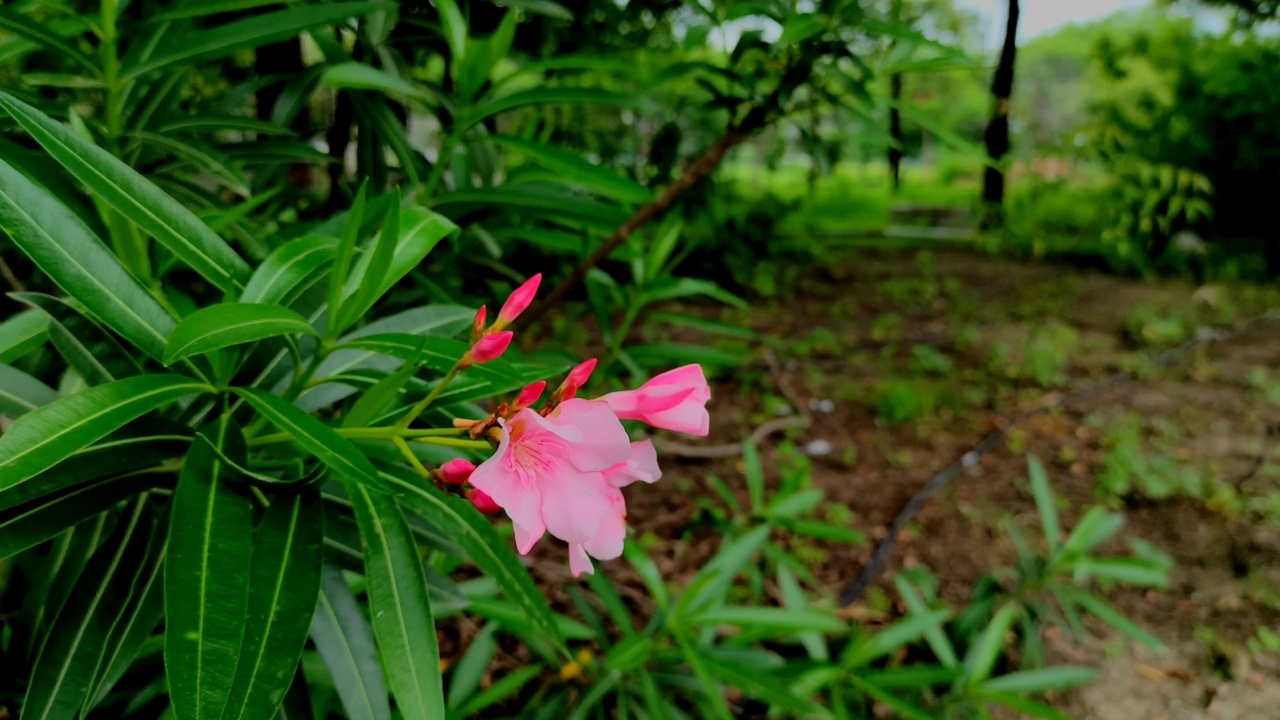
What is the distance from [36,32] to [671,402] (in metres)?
0.74

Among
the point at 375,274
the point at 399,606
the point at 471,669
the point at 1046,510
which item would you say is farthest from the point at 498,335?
the point at 1046,510

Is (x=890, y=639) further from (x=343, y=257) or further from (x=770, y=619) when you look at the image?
(x=343, y=257)

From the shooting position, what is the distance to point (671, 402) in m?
0.49

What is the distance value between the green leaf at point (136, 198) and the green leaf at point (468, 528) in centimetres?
22

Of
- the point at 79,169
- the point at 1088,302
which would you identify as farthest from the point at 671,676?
the point at 1088,302

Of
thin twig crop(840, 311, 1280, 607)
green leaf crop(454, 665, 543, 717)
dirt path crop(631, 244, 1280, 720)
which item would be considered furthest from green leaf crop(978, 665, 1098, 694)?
green leaf crop(454, 665, 543, 717)

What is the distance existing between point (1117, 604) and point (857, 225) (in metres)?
8.21

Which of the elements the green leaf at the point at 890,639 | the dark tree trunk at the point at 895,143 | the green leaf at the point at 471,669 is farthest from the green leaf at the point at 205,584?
the green leaf at the point at 890,639

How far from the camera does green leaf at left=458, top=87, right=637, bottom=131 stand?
0.90 metres

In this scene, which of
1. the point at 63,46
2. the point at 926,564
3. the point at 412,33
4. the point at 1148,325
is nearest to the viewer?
the point at 63,46

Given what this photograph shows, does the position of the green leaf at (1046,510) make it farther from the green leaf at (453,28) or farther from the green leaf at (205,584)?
the green leaf at (205,584)

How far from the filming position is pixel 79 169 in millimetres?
541

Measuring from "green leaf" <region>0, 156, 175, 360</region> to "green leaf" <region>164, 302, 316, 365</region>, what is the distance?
0.10 m

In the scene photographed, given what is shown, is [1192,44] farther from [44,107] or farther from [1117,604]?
[44,107]
